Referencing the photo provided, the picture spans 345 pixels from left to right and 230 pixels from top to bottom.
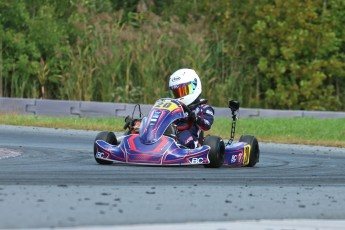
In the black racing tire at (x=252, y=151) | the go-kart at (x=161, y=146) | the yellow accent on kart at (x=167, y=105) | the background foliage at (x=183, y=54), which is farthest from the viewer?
the background foliage at (x=183, y=54)

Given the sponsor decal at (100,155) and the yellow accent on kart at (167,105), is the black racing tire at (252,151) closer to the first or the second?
the yellow accent on kart at (167,105)

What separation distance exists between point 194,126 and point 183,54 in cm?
Answer: 1576

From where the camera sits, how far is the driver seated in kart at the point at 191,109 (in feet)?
54.1

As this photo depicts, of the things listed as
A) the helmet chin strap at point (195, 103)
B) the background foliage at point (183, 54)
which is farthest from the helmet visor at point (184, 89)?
the background foliage at point (183, 54)

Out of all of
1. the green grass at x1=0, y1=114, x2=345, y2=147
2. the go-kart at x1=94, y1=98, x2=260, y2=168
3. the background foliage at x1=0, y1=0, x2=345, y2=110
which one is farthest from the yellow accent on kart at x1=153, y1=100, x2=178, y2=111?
the background foliage at x1=0, y1=0, x2=345, y2=110

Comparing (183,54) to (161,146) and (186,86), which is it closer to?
(186,86)

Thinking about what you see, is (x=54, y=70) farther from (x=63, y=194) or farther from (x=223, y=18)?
(x=63, y=194)

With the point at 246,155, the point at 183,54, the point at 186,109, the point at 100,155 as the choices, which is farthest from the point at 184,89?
the point at 183,54

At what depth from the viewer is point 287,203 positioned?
11.7 metres

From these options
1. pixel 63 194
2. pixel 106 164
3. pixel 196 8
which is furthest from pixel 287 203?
pixel 196 8

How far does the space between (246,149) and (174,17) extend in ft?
56.3

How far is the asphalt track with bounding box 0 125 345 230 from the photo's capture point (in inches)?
391

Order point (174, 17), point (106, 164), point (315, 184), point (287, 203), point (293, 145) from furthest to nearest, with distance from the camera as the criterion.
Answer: point (174, 17), point (293, 145), point (106, 164), point (315, 184), point (287, 203)

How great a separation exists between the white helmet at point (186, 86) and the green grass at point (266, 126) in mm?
6205
